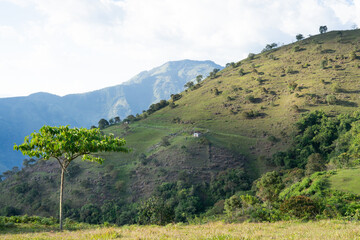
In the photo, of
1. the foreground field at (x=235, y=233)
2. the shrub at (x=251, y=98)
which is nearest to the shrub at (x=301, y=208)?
the foreground field at (x=235, y=233)

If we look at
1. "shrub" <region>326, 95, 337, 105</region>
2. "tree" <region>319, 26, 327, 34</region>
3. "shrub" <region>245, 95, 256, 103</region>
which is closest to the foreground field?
"shrub" <region>326, 95, 337, 105</region>

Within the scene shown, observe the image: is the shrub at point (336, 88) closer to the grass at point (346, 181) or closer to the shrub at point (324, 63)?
the shrub at point (324, 63)

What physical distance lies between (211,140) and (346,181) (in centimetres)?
4726

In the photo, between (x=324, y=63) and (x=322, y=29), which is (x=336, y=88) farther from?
(x=322, y=29)

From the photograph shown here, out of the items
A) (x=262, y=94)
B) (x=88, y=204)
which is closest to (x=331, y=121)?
(x=262, y=94)

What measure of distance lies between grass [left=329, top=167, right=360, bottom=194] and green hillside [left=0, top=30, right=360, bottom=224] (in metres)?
26.9

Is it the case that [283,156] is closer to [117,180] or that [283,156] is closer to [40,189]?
[117,180]

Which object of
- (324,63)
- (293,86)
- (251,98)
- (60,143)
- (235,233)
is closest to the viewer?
(235,233)

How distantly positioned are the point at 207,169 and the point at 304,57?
8673 cm

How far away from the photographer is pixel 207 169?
59.8 m

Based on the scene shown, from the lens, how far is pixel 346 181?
2392 centimetres

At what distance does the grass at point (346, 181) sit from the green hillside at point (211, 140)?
26.9m

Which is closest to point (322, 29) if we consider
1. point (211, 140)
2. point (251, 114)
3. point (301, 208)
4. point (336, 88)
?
point (336, 88)

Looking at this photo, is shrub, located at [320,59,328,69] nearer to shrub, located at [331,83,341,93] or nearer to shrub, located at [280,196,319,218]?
shrub, located at [331,83,341,93]
